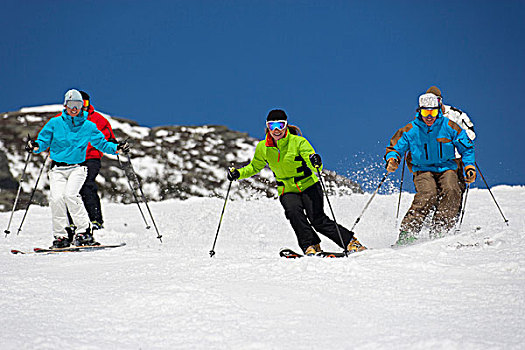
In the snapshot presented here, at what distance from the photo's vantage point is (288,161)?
5297 millimetres

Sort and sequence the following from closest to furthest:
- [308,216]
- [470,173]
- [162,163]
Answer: [308,216]
[470,173]
[162,163]

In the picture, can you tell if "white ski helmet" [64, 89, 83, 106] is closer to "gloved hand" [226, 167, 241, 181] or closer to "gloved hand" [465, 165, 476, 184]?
"gloved hand" [226, 167, 241, 181]

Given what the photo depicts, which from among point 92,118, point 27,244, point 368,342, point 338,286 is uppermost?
point 92,118

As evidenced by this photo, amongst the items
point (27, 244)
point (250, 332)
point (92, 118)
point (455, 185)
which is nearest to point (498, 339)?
point (250, 332)

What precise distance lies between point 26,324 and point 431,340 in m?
2.16

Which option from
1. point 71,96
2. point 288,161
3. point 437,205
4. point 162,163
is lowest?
point 437,205

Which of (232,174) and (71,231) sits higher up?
(232,174)

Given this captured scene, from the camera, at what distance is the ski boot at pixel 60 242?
6.36 metres

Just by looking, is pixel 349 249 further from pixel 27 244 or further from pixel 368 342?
pixel 27 244

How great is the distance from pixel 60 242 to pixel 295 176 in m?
3.23

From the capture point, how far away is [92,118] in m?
8.12

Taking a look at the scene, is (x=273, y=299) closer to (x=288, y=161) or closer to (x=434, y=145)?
(x=288, y=161)

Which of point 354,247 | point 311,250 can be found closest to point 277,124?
point 311,250

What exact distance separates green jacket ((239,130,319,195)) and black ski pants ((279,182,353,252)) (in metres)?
0.09
